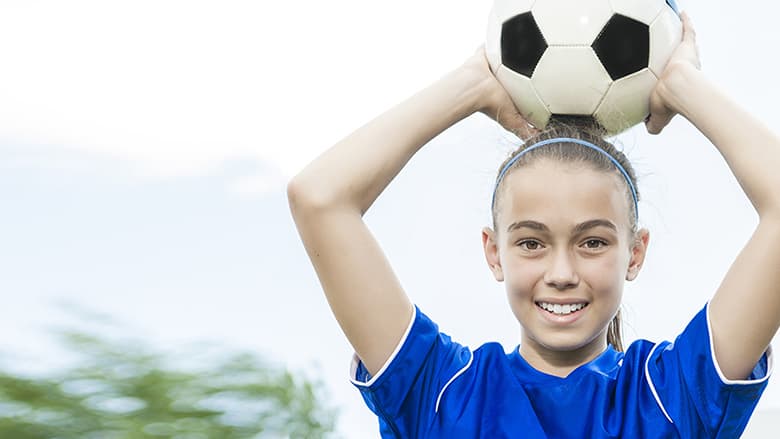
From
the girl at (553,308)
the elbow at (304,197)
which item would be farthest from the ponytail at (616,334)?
the elbow at (304,197)

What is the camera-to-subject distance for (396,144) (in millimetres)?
2373

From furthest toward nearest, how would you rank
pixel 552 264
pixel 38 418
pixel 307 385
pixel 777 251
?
pixel 307 385
pixel 38 418
pixel 552 264
pixel 777 251

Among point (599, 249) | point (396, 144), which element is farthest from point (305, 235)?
point (599, 249)

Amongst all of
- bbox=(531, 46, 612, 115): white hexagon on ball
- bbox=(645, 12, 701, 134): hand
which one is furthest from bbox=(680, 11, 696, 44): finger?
bbox=(531, 46, 612, 115): white hexagon on ball

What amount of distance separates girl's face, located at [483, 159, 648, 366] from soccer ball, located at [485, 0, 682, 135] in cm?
24

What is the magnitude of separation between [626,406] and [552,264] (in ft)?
1.21

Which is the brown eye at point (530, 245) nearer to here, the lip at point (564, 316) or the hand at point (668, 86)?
the lip at point (564, 316)

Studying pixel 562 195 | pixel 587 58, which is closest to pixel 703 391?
pixel 562 195

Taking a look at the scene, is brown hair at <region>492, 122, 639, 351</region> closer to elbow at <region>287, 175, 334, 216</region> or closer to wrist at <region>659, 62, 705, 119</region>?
wrist at <region>659, 62, 705, 119</region>

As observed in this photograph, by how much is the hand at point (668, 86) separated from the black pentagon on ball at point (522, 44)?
308mm

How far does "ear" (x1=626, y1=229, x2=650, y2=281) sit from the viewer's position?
7.80ft

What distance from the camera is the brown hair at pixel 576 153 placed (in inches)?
92.9

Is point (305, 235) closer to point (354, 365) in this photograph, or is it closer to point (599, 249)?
point (354, 365)

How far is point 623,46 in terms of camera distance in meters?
2.52
